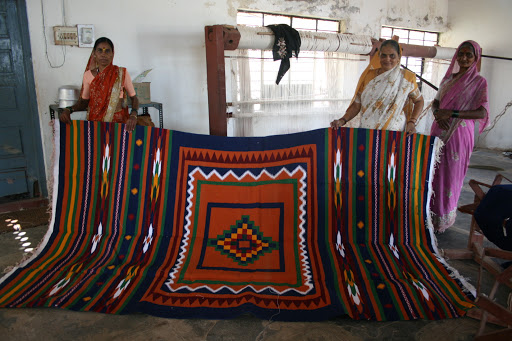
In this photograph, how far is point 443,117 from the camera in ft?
8.61

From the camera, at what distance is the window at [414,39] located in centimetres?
597

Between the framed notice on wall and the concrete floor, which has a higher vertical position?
the framed notice on wall

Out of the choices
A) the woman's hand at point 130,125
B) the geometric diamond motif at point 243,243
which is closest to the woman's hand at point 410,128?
the geometric diamond motif at point 243,243

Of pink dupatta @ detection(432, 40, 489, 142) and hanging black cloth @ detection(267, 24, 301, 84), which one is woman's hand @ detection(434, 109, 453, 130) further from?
hanging black cloth @ detection(267, 24, 301, 84)

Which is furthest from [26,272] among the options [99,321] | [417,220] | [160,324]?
[417,220]

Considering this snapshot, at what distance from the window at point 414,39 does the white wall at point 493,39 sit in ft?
1.13

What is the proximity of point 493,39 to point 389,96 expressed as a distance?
510 cm

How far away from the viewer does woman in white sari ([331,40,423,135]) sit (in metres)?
2.45

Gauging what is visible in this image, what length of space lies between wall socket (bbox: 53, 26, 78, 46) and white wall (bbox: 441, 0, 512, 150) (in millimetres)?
6009

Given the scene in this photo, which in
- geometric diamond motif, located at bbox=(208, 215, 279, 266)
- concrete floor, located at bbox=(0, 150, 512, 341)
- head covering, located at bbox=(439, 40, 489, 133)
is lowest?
concrete floor, located at bbox=(0, 150, 512, 341)

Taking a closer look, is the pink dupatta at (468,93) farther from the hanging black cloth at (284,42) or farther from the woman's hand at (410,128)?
the hanging black cloth at (284,42)

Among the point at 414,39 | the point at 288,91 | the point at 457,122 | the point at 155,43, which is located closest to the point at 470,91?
the point at 457,122

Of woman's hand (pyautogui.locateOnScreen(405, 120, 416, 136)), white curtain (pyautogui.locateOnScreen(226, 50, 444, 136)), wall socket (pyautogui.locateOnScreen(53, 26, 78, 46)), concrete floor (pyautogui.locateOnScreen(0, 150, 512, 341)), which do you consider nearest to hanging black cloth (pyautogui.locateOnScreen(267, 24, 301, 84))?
white curtain (pyautogui.locateOnScreen(226, 50, 444, 136))

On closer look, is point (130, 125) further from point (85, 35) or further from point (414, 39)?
point (414, 39)
